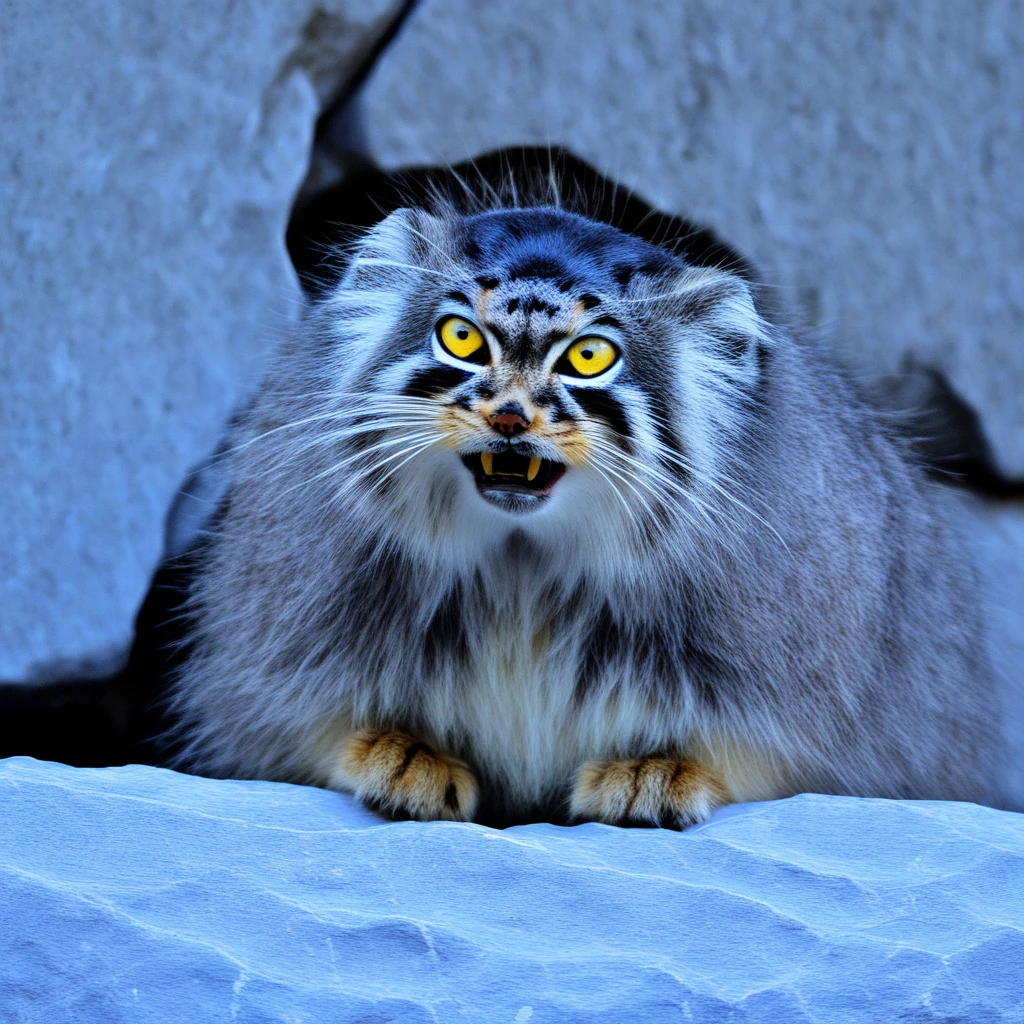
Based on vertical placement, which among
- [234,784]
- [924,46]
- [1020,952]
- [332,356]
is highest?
[924,46]

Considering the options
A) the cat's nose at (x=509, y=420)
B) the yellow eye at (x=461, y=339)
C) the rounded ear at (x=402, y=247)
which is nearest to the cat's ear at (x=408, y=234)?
the rounded ear at (x=402, y=247)

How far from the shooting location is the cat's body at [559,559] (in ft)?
7.88

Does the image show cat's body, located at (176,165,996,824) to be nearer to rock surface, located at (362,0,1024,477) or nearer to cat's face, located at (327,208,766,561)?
cat's face, located at (327,208,766,561)

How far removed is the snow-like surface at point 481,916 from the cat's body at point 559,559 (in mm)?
264

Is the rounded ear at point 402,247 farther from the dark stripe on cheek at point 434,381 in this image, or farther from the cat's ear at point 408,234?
the dark stripe on cheek at point 434,381

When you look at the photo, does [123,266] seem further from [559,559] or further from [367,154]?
[559,559]

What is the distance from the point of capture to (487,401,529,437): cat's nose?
222cm

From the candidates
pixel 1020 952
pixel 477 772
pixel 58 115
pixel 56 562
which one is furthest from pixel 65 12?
pixel 1020 952

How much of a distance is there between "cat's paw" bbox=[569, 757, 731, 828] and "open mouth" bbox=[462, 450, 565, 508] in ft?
1.92

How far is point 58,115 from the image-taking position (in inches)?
125

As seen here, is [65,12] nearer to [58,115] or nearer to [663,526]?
[58,115]

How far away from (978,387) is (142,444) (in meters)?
2.17

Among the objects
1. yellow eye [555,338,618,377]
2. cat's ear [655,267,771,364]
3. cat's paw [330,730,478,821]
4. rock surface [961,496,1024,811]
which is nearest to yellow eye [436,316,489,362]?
yellow eye [555,338,618,377]

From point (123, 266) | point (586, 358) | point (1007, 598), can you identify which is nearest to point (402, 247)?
point (586, 358)
